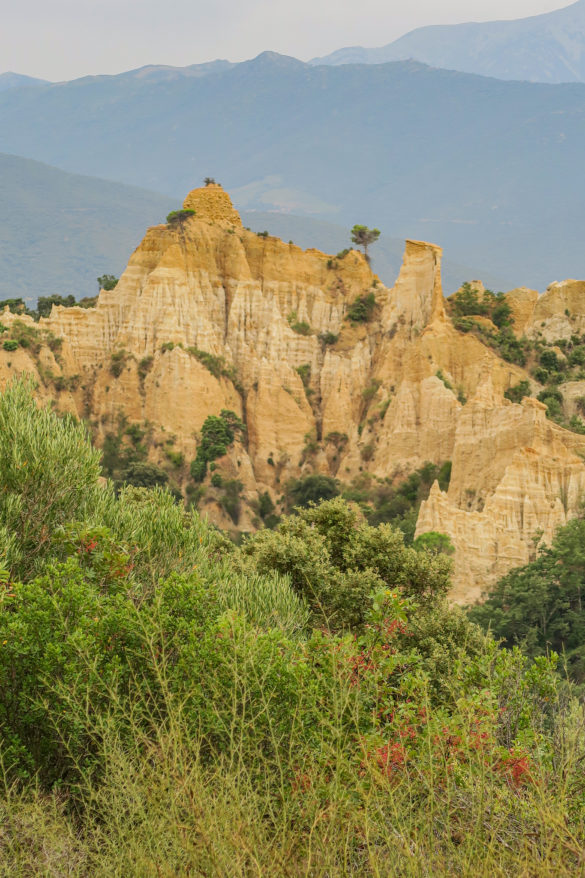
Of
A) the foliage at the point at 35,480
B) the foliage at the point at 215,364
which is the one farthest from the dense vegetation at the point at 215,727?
the foliage at the point at 215,364

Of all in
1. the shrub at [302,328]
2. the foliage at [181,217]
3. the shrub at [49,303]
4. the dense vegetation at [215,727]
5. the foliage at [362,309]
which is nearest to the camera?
the dense vegetation at [215,727]

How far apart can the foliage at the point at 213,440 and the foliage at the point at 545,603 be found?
74.8ft

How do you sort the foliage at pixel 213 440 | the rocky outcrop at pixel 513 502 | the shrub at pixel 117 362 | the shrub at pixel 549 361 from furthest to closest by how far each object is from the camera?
1. the shrub at pixel 117 362
2. the foliage at pixel 213 440
3. the shrub at pixel 549 361
4. the rocky outcrop at pixel 513 502

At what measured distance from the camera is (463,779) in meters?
8.93

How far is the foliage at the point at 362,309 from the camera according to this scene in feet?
206

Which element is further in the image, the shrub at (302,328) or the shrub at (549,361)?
the shrub at (302,328)

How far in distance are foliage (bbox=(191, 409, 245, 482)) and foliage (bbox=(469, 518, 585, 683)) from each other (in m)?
22.8

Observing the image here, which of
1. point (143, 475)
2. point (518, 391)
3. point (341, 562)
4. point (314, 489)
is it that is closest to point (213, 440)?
point (143, 475)

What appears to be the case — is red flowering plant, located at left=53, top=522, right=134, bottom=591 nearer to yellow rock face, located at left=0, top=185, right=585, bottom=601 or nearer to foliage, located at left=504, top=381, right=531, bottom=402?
yellow rock face, located at left=0, top=185, right=585, bottom=601

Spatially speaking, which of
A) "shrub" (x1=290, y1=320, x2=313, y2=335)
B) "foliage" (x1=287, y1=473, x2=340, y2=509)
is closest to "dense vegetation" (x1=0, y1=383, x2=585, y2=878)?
"foliage" (x1=287, y1=473, x2=340, y2=509)

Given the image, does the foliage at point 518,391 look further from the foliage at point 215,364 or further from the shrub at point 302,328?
the foliage at point 215,364

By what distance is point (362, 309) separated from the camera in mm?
62750

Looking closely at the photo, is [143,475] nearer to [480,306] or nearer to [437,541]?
[437,541]

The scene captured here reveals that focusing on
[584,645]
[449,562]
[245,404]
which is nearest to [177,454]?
[245,404]
